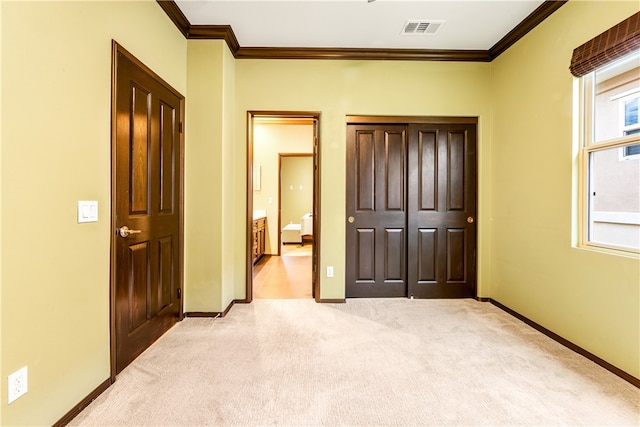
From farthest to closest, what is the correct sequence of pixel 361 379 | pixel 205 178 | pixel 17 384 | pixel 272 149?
pixel 272 149
pixel 205 178
pixel 361 379
pixel 17 384

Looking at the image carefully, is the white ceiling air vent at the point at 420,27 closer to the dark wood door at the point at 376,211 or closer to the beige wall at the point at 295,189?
the dark wood door at the point at 376,211

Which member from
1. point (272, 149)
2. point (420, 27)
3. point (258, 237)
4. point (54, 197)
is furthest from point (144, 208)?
point (272, 149)

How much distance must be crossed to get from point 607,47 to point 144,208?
3457 millimetres

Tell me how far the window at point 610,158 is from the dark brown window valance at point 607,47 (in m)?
0.08

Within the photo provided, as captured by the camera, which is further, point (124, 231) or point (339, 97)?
point (339, 97)

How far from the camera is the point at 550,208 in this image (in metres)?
2.70

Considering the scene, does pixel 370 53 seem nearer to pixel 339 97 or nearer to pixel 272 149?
pixel 339 97

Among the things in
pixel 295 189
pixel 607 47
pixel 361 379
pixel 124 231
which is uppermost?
pixel 607 47

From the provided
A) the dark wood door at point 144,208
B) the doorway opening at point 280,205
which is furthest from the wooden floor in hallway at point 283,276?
the dark wood door at point 144,208

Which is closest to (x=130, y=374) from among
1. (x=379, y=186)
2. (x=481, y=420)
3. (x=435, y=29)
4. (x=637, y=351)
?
(x=481, y=420)

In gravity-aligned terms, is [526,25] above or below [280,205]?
above

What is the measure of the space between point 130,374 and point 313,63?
334 centimetres

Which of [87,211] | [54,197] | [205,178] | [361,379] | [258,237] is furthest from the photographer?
[258,237]

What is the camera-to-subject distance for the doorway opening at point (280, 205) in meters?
3.63
